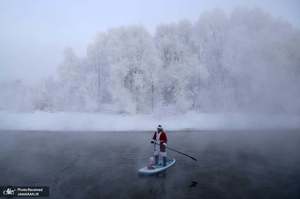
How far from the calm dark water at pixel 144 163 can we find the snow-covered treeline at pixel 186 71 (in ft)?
26.8

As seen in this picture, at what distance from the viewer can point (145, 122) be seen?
91.7 ft

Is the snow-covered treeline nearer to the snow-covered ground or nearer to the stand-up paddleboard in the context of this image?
the snow-covered ground

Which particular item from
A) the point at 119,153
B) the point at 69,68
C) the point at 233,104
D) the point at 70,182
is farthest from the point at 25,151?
the point at 233,104

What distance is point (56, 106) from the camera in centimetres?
3180

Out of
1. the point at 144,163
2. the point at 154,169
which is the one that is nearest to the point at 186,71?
the point at 144,163

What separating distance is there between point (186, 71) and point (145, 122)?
8.89 m

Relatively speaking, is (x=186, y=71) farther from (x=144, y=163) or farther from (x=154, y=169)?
(x=154, y=169)

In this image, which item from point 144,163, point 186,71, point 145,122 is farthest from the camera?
point 186,71

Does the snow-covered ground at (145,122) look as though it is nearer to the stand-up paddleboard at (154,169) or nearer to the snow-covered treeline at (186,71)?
the snow-covered treeline at (186,71)

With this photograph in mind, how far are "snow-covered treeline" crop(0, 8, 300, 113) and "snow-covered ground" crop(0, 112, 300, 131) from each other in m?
1.28

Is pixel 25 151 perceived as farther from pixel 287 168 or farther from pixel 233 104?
pixel 233 104

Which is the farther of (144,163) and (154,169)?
(144,163)

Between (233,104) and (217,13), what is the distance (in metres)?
13.4

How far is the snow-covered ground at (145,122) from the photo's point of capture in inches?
1077
